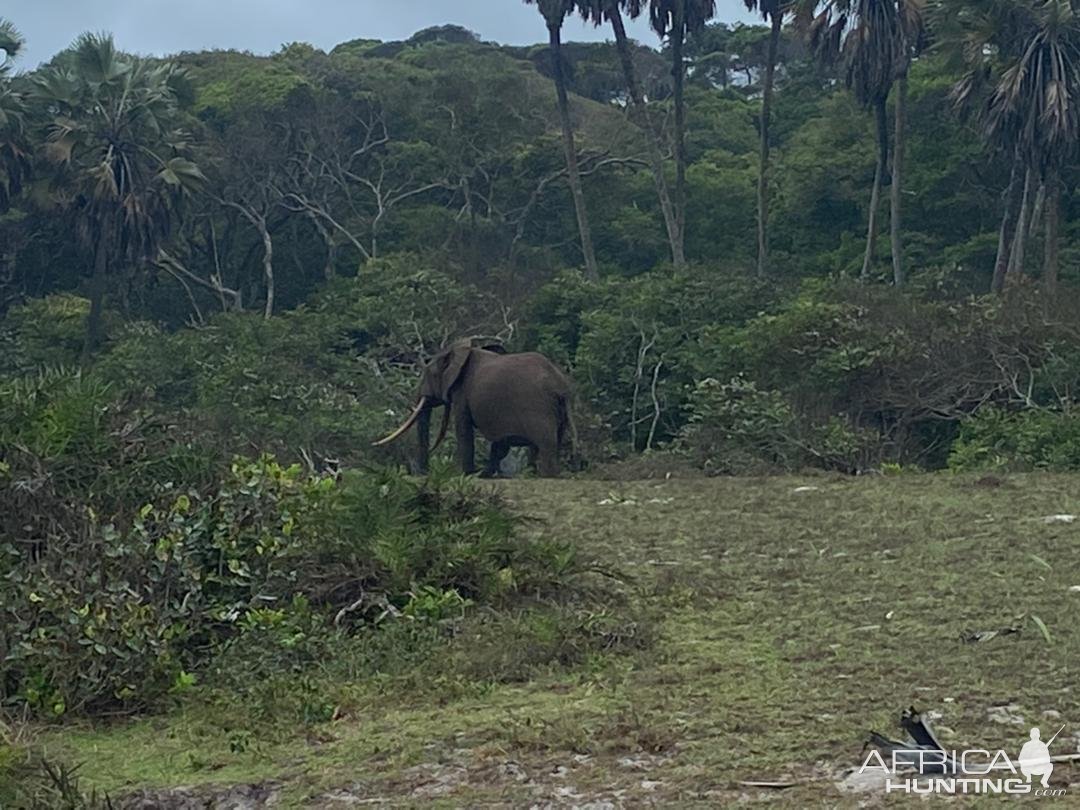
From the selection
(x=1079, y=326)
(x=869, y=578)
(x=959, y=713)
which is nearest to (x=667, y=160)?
(x=1079, y=326)

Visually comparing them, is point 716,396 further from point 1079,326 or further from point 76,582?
point 76,582

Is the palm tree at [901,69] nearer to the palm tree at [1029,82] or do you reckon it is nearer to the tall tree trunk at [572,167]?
the palm tree at [1029,82]

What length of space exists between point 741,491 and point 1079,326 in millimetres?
7344

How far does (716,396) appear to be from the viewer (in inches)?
625

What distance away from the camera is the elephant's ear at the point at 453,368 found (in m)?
15.0

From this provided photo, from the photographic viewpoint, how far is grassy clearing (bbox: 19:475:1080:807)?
5.19m

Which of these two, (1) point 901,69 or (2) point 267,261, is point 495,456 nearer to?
(1) point 901,69

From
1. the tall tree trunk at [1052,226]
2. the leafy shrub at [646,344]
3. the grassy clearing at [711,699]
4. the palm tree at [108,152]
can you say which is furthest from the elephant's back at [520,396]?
the palm tree at [108,152]

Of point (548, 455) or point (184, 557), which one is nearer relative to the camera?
point (184, 557)

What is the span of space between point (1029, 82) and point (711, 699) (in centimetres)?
1914

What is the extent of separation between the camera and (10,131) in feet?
87.8

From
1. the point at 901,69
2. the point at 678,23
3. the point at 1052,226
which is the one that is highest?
the point at 678,23

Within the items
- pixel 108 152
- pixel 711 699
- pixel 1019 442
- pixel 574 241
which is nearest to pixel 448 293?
pixel 108 152

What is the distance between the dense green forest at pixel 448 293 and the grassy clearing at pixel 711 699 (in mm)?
494
